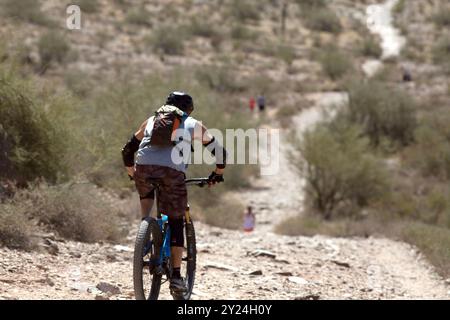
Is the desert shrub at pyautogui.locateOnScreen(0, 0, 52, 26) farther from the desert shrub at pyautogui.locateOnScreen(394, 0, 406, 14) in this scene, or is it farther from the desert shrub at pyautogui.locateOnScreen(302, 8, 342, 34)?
the desert shrub at pyautogui.locateOnScreen(394, 0, 406, 14)

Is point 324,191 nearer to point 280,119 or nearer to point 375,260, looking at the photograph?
point 375,260

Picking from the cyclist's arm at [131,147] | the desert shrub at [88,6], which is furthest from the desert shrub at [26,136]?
the desert shrub at [88,6]

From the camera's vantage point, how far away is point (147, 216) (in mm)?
6109

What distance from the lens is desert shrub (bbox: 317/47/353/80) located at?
151 ft

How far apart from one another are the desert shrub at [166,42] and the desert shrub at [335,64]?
9.04 meters

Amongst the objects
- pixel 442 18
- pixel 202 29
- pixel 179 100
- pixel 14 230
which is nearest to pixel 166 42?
pixel 202 29

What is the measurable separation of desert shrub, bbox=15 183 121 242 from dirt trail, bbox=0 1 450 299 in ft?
1.18

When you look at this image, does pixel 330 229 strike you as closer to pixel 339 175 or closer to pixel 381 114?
pixel 339 175

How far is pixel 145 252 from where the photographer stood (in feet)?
19.4

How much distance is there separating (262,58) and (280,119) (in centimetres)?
1475

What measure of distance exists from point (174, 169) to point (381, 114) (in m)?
27.7

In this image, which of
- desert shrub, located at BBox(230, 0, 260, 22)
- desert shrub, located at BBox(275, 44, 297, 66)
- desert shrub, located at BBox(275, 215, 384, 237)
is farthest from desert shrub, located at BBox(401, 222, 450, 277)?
desert shrub, located at BBox(230, 0, 260, 22)
